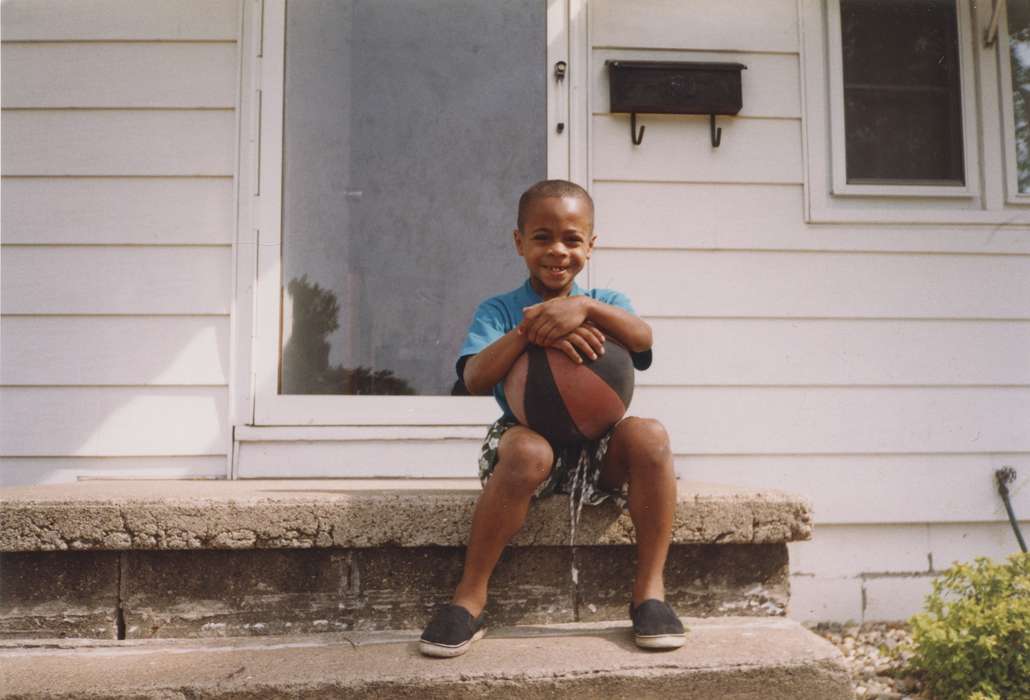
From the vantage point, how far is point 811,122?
338 centimetres

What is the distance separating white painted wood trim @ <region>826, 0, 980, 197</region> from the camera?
3.37m

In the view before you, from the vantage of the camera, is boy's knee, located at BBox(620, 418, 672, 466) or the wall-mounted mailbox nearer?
boy's knee, located at BBox(620, 418, 672, 466)

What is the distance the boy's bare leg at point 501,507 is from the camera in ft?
6.47

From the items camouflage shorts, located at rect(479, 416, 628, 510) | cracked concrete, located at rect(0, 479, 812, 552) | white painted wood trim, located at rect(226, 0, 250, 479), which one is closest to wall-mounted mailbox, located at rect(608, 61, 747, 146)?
white painted wood trim, located at rect(226, 0, 250, 479)

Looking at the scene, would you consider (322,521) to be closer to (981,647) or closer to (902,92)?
(981,647)

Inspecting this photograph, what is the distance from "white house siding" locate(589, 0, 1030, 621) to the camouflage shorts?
1162 millimetres

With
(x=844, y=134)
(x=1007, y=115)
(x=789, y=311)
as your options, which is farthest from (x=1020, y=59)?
(x=789, y=311)

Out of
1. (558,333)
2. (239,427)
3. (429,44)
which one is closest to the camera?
(558,333)

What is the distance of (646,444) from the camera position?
2.00 metres

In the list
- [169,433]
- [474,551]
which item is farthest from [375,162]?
[474,551]

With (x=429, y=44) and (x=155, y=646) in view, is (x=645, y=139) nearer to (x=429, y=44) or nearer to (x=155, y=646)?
(x=429, y=44)

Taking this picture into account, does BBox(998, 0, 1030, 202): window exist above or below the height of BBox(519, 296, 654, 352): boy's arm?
above

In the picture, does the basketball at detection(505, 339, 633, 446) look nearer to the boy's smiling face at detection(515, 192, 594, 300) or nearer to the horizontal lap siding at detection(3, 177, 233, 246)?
A: the boy's smiling face at detection(515, 192, 594, 300)

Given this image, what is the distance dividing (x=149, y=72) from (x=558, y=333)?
2350 millimetres
